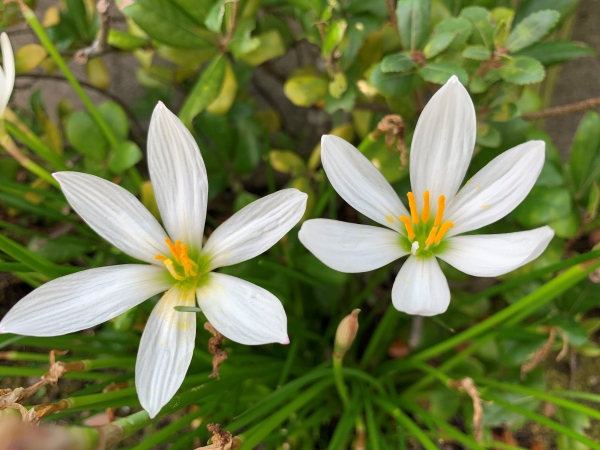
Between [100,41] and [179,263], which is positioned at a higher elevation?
[100,41]

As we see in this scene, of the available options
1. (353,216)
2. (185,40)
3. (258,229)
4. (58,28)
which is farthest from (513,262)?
(58,28)

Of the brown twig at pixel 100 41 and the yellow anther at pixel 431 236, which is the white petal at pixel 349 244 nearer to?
the yellow anther at pixel 431 236

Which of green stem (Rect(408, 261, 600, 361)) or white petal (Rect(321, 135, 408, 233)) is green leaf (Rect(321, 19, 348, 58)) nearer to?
white petal (Rect(321, 135, 408, 233))

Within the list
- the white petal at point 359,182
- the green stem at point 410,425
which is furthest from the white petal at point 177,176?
the green stem at point 410,425

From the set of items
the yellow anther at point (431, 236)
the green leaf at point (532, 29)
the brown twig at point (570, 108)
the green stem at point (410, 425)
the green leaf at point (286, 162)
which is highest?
the green leaf at point (532, 29)

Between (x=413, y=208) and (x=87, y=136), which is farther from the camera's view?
(x=87, y=136)

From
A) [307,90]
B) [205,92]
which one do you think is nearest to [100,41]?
[205,92]

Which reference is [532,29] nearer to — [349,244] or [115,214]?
[349,244]

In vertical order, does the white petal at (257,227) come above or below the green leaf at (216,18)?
below
